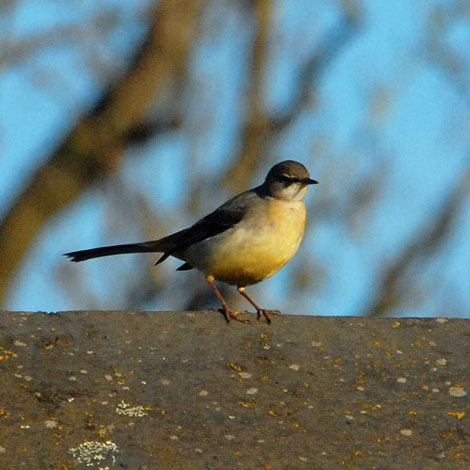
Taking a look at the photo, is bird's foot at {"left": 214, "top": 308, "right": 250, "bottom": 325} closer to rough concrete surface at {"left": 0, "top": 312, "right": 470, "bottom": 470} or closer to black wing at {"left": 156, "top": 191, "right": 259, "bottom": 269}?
rough concrete surface at {"left": 0, "top": 312, "right": 470, "bottom": 470}

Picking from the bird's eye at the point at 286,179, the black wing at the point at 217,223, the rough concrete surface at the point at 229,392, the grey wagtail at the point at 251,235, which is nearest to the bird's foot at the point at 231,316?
the rough concrete surface at the point at 229,392

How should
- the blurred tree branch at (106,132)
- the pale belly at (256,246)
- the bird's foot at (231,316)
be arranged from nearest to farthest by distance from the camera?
the bird's foot at (231,316) → the pale belly at (256,246) → the blurred tree branch at (106,132)

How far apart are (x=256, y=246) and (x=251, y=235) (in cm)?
8

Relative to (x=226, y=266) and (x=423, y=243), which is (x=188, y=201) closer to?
(x=423, y=243)

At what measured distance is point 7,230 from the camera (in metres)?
10.2

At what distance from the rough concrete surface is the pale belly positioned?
1.36 metres

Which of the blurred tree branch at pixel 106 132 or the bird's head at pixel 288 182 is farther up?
the blurred tree branch at pixel 106 132

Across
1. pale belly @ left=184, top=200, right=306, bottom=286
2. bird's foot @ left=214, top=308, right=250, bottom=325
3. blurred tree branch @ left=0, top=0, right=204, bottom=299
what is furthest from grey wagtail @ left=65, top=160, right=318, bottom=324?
blurred tree branch @ left=0, top=0, right=204, bottom=299

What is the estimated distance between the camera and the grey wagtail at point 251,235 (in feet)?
19.2

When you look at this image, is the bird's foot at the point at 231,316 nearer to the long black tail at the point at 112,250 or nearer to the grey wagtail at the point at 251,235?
the grey wagtail at the point at 251,235

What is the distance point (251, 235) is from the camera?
5.89 m

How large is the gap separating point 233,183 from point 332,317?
5562 mm

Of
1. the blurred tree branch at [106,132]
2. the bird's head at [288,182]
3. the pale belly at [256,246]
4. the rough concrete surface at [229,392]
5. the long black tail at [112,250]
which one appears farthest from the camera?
the blurred tree branch at [106,132]

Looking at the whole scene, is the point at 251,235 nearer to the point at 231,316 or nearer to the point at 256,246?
the point at 256,246
